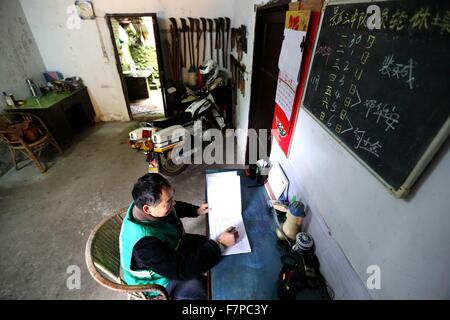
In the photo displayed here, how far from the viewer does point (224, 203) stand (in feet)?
3.92

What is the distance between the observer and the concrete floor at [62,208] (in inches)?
61.3

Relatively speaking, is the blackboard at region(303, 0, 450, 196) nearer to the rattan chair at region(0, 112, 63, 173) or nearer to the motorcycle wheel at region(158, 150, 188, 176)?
the motorcycle wheel at region(158, 150, 188, 176)

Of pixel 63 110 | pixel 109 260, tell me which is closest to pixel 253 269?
pixel 109 260

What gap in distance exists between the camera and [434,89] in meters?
0.43

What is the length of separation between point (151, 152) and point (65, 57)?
2900 millimetres

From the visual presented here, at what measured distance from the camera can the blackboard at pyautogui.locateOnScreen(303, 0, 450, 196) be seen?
1.39 ft

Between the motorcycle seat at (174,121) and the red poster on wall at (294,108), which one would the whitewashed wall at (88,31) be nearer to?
the motorcycle seat at (174,121)

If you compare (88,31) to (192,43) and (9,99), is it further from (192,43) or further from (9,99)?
(192,43)

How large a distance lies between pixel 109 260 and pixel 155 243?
14.6 inches

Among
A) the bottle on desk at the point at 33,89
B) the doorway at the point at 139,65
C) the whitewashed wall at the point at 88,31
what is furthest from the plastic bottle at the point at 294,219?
the bottle on desk at the point at 33,89

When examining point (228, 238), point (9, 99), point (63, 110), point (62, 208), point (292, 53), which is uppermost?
point (292, 53)

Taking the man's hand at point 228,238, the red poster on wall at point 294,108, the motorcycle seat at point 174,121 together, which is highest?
the red poster on wall at point 294,108

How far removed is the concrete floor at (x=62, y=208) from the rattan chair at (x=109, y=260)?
68 cm

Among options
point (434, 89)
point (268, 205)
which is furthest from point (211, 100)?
point (434, 89)
